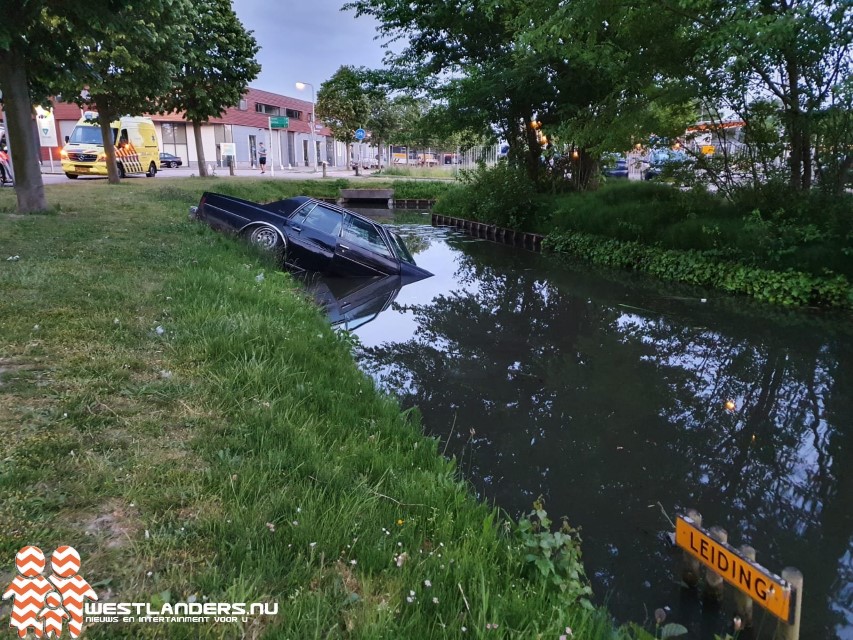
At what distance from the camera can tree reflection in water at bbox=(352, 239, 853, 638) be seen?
12.7 feet

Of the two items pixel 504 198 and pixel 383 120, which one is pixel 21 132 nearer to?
pixel 504 198

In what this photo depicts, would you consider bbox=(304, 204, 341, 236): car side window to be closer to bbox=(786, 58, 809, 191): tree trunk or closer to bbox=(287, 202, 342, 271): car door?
bbox=(287, 202, 342, 271): car door

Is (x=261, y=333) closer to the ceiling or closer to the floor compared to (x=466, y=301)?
closer to the ceiling

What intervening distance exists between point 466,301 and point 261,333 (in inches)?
240

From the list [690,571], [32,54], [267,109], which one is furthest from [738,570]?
[267,109]

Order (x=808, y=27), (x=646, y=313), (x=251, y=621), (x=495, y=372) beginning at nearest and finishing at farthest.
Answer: (x=251, y=621) → (x=495, y=372) → (x=808, y=27) → (x=646, y=313)

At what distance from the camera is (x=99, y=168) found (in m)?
27.7

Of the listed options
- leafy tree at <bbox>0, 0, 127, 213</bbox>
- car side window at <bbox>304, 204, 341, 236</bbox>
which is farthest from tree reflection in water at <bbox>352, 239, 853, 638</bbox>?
leafy tree at <bbox>0, 0, 127, 213</bbox>

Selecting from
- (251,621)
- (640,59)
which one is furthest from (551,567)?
(640,59)

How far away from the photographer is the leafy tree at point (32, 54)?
385 inches

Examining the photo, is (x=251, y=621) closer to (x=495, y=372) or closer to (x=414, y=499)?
(x=414, y=499)

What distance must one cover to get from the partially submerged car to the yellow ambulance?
60.6 ft

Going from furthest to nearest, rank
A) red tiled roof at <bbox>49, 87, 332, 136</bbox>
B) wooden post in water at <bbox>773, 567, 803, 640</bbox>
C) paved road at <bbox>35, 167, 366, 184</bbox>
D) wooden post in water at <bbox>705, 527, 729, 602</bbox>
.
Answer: red tiled roof at <bbox>49, 87, 332, 136</bbox>
paved road at <bbox>35, 167, 366, 184</bbox>
wooden post in water at <bbox>705, 527, 729, 602</bbox>
wooden post in water at <bbox>773, 567, 803, 640</bbox>

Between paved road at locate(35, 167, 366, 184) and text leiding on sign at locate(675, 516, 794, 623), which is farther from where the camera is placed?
paved road at locate(35, 167, 366, 184)
